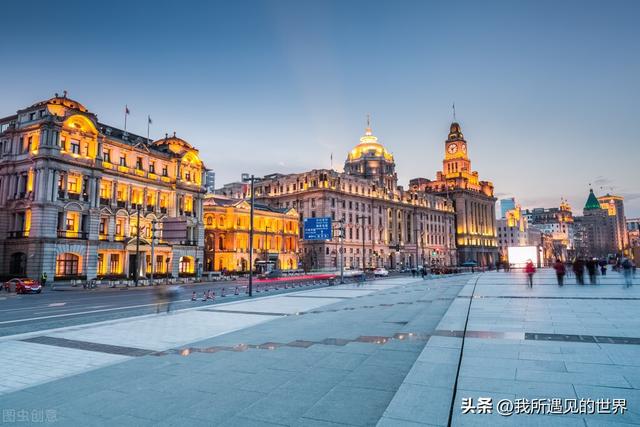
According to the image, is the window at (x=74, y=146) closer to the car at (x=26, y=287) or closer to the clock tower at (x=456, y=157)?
the car at (x=26, y=287)

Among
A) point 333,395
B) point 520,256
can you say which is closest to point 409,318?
point 333,395

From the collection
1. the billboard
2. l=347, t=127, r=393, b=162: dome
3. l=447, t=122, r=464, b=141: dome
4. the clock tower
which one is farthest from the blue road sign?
l=447, t=122, r=464, b=141: dome

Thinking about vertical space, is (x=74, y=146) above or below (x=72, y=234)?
above

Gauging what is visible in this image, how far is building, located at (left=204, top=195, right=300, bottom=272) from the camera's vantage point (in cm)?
8019

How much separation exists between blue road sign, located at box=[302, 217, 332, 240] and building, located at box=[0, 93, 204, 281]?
1773 cm

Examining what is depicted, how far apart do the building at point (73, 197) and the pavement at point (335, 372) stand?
1291 inches

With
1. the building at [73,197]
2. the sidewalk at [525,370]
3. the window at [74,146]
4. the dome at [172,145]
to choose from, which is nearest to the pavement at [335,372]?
the sidewalk at [525,370]

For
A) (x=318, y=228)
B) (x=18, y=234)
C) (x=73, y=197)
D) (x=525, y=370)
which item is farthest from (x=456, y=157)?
(x=525, y=370)

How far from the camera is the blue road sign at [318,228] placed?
183 ft

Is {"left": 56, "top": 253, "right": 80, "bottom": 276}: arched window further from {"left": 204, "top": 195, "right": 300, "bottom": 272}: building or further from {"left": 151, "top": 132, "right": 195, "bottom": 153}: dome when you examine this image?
{"left": 204, "top": 195, "right": 300, "bottom": 272}: building

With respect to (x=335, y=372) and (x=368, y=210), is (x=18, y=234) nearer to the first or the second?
(x=335, y=372)

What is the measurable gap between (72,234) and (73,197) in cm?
484

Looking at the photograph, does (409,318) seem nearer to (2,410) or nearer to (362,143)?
(2,410)

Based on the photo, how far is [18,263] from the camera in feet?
173
